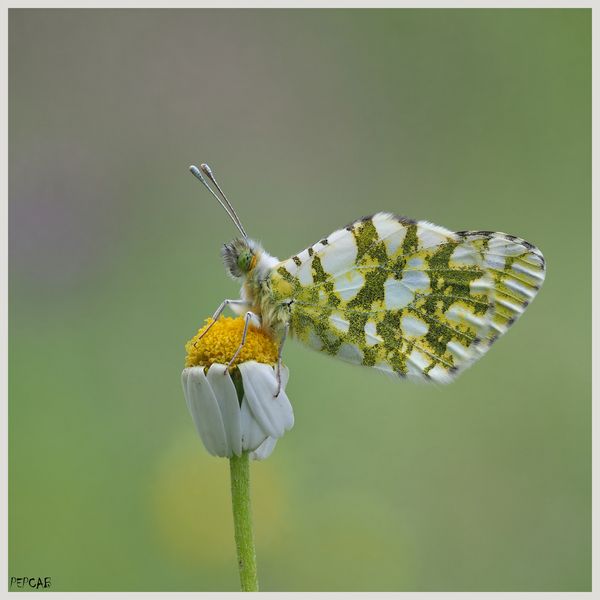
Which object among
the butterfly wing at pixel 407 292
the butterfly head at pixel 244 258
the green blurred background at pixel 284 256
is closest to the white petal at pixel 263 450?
the butterfly wing at pixel 407 292

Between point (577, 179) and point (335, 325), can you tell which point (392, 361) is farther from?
point (577, 179)

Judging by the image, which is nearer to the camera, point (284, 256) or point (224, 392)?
point (224, 392)

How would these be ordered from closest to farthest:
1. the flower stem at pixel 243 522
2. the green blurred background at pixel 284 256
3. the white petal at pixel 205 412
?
1. the flower stem at pixel 243 522
2. the white petal at pixel 205 412
3. the green blurred background at pixel 284 256

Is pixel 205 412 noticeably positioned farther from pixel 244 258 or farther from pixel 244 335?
pixel 244 258

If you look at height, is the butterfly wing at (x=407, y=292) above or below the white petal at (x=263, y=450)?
above

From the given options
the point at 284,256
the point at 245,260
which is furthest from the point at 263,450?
the point at 284,256

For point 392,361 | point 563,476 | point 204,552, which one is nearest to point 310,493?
point 204,552

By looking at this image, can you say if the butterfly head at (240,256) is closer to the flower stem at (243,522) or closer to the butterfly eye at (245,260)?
the butterfly eye at (245,260)
